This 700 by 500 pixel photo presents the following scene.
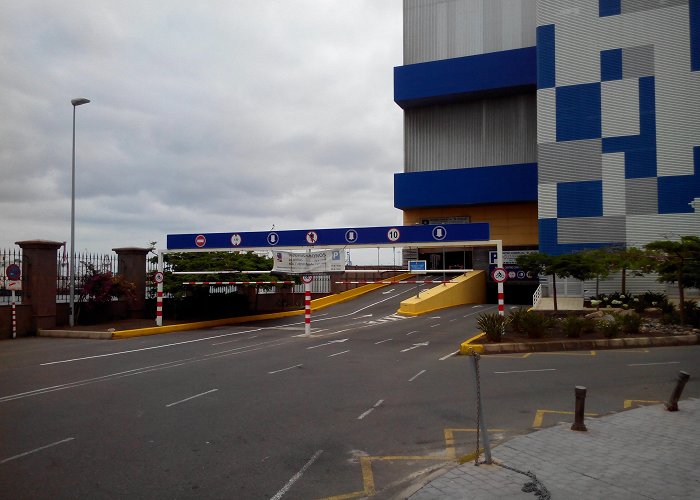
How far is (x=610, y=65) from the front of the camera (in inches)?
1428

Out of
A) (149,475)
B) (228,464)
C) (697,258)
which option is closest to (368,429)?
(228,464)

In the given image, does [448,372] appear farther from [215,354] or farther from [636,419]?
[215,354]

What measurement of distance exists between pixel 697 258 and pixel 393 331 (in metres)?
12.2

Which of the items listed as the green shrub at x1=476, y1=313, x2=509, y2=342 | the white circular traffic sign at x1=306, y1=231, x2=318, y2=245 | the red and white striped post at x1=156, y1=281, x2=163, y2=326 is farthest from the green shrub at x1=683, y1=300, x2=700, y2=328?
the red and white striped post at x1=156, y1=281, x2=163, y2=326

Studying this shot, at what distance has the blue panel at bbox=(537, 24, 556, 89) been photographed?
38.0 metres

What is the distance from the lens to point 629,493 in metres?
5.84

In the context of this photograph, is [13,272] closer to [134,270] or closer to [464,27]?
[134,270]

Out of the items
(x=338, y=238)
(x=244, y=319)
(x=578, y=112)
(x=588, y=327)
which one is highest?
(x=578, y=112)

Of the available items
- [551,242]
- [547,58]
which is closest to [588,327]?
[551,242]

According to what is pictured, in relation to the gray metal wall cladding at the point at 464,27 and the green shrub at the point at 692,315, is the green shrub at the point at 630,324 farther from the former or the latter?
the gray metal wall cladding at the point at 464,27

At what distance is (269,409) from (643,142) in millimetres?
33510

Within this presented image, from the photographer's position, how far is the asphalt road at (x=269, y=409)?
6.50 m

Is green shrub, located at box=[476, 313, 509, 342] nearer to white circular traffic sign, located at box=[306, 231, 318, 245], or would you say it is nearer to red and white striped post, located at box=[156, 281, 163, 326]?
white circular traffic sign, located at box=[306, 231, 318, 245]

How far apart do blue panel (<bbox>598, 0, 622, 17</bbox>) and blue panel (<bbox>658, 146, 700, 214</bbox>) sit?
33.4 ft
